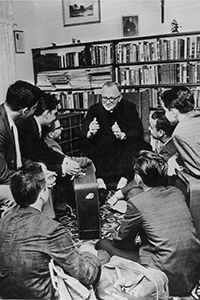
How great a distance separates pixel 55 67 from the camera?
175 centimetres

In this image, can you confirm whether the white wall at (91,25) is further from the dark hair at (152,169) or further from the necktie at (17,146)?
the dark hair at (152,169)

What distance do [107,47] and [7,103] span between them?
59 cm

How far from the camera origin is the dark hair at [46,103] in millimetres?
1458

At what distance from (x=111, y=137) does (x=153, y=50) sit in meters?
0.47

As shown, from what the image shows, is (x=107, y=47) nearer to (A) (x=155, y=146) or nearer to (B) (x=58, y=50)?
(B) (x=58, y=50)

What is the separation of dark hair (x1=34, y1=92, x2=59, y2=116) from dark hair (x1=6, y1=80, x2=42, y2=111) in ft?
0.10

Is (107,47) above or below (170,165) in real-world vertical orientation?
above

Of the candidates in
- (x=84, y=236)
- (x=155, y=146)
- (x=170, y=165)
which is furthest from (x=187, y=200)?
(x=84, y=236)

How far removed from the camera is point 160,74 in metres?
1.74

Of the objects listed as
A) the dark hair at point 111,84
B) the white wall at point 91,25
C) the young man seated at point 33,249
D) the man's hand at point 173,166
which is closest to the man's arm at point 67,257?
the young man seated at point 33,249

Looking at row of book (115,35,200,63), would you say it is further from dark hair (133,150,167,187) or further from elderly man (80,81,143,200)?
dark hair (133,150,167,187)

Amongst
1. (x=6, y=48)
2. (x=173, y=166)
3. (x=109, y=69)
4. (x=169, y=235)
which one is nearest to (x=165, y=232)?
(x=169, y=235)

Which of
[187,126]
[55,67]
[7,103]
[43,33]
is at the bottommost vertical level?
[187,126]

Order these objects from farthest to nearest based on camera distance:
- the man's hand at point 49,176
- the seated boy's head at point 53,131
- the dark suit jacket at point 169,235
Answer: the seated boy's head at point 53,131 < the man's hand at point 49,176 < the dark suit jacket at point 169,235
